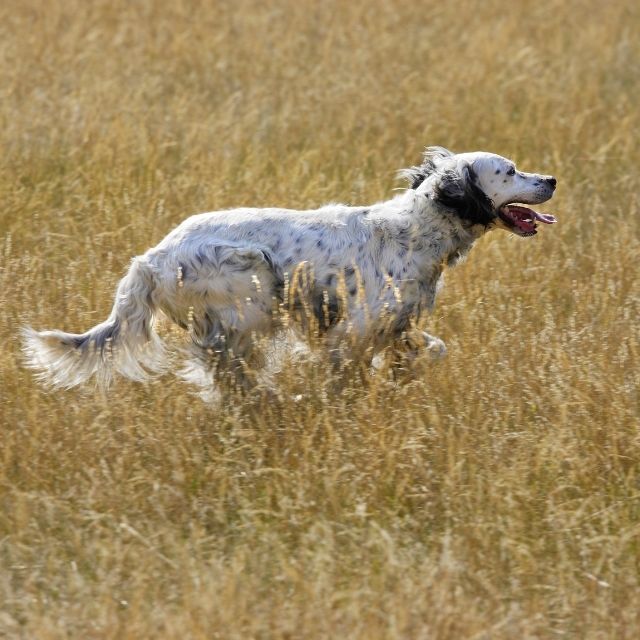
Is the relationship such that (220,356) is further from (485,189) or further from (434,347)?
(485,189)

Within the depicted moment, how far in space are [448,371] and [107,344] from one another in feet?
4.56

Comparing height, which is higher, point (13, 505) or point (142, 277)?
point (142, 277)

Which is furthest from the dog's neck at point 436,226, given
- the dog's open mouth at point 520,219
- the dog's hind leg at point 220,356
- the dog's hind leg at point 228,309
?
the dog's hind leg at point 220,356

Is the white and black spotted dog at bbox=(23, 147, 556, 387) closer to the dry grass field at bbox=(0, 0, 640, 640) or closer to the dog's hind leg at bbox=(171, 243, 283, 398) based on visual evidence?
the dog's hind leg at bbox=(171, 243, 283, 398)

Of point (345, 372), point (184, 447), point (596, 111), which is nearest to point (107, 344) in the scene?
point (184, 447)

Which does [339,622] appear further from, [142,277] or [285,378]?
[142,277]

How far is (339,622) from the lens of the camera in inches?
143

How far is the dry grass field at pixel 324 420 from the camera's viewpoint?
3.80 metres

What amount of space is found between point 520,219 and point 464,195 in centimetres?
35

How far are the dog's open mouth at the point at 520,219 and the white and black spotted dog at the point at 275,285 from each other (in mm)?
112

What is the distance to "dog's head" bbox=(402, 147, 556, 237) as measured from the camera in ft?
17.6

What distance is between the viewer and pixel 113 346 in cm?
501

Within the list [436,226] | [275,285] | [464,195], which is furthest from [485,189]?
[275,285]

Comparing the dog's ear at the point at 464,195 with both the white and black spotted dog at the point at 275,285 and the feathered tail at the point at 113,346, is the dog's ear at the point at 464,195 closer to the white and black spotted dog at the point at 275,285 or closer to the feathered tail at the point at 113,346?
the white and black spotted dog at the point at 275,285
